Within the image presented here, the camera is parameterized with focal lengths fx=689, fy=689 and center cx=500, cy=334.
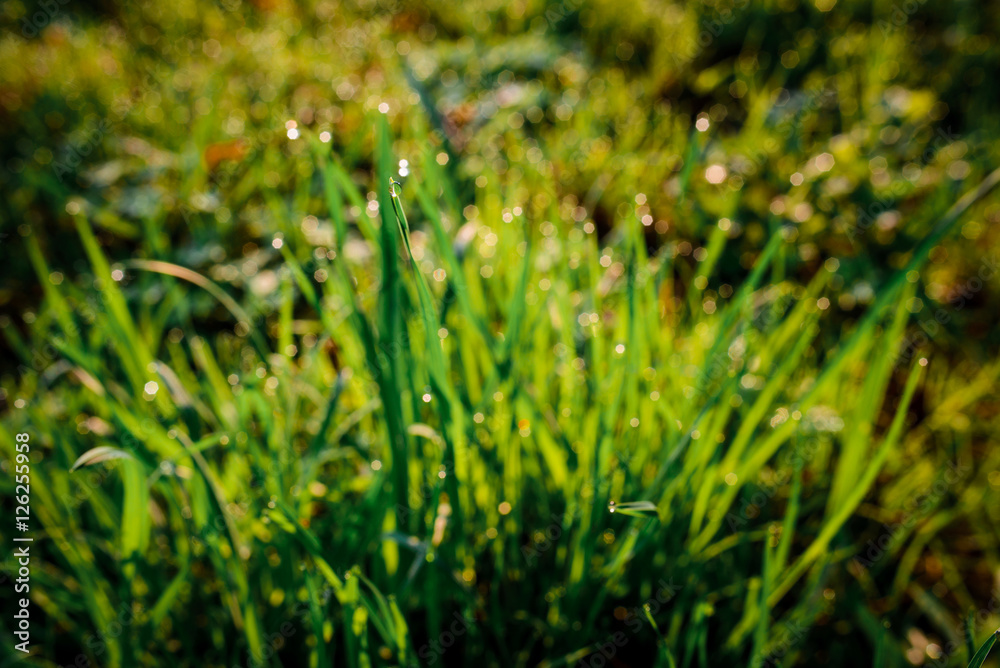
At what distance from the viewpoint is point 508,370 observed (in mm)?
804

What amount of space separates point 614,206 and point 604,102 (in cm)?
44

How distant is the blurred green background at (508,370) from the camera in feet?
2.55

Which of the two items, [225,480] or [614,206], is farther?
[614,206]

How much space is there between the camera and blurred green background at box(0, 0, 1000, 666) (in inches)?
30.6

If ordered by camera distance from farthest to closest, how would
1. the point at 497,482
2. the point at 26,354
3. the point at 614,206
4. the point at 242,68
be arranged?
the point at 242,68 < the point at 614,206 < the point at 26,354 < the point at 497,482

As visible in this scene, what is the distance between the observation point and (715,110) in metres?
2.02

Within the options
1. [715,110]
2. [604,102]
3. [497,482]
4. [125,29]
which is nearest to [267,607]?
[497,482]

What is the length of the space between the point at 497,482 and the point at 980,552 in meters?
0.82

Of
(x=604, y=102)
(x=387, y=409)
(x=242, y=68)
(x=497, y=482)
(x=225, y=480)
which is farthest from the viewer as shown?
(x=242, y=68)

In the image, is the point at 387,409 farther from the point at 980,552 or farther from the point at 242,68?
the point at 242,68

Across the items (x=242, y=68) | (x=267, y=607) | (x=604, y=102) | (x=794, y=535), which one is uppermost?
(x=242, y=68)

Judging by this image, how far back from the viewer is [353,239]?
142 centimetres

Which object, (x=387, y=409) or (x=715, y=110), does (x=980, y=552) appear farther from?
(x=715, y=110)

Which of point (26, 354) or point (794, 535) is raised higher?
point (26, 354)
